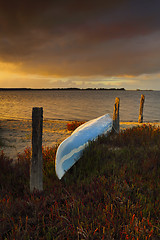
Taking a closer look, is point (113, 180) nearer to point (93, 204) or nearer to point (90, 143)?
point (93, 204)

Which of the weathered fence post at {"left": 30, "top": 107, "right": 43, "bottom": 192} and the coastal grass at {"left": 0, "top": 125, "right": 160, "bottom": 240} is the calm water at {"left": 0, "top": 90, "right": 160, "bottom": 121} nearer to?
the coastal grass at {"left": 0, "top": 125, "right": 160, "bottom": 240}

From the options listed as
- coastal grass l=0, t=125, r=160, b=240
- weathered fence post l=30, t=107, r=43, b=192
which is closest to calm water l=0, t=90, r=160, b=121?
coastal grass l=0, t=125, r=160, b=240

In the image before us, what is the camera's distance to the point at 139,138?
23.7 ft

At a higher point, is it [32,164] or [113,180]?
[32,164]

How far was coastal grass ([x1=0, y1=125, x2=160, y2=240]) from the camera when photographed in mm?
2461

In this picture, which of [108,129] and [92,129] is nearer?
[92,129]

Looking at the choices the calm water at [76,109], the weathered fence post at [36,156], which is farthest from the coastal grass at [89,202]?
the calm water at [76,109]

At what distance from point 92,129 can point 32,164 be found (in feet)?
14.6

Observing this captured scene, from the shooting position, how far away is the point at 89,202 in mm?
3047

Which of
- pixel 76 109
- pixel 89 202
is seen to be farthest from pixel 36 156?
pixel 76 109

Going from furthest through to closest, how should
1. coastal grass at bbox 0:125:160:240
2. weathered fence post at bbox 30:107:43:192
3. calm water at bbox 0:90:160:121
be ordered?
calm water at bbox 0:90:160:121, weathered fence post at bbox 30:107:43:192, coastal grass at bbox 0:125:160:240

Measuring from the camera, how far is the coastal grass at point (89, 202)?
2.46 m

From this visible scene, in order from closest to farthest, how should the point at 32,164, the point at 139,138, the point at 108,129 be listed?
1. the point at 32,164
2. the point at 139,138
3. the point at 108,129

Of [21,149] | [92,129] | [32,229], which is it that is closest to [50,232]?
[32,229]
